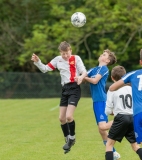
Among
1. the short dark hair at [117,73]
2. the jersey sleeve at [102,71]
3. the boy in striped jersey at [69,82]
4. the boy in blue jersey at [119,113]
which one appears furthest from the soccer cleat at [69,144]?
the short dark hair at [117,73]

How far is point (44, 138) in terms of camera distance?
11844 mm

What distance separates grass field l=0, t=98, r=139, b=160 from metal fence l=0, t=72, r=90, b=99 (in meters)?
11.6

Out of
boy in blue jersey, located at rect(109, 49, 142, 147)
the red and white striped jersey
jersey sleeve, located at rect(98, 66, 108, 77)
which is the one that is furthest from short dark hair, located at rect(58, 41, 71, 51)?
boy in blue jersey, located at rect(109, 49, 142, 147)

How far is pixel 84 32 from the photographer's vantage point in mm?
34406

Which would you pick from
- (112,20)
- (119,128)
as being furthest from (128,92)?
(112,20)

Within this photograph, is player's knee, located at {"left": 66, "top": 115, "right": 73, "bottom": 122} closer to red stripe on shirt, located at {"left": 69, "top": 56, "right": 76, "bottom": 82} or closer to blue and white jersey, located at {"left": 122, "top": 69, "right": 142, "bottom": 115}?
red stripe on shirt, located at {"left": 69, "top": 56, "right": 76, "bottom": 82}

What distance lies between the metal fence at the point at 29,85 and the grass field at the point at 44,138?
1163 centimetres

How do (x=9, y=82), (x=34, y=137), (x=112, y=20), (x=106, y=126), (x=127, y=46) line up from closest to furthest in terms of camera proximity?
(x=106, y=126)
(x=34, y=137)
(x=9, y=82)
(x=112, y=20)
(x=127, y=46)

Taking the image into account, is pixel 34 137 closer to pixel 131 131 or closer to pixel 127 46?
pixel 131 131

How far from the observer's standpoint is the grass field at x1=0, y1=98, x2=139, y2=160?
31.0 feet

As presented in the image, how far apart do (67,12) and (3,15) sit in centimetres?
626

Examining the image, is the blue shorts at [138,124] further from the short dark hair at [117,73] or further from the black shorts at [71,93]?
the black shorts at [71,93]

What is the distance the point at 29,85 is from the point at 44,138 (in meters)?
19.2

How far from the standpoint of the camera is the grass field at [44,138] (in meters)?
9.45
